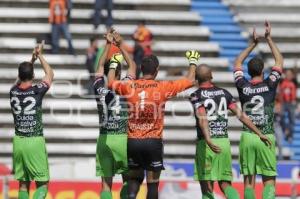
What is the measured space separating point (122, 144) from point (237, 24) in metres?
13.6

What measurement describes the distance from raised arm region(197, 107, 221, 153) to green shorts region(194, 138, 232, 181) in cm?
55

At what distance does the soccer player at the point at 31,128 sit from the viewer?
14664 millimetres

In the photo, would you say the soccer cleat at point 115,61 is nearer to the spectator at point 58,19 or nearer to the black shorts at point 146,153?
the black shorts at point 146,153

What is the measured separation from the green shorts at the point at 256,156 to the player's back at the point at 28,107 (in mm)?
3077

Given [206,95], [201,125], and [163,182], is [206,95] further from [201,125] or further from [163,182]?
[163,182]

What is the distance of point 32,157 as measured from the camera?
48.1ft

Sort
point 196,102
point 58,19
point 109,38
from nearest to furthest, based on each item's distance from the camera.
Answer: point 109,38
point 196,102
point 58,19

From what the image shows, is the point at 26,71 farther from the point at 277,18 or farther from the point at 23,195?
the point at 277,18

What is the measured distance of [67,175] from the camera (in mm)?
20750

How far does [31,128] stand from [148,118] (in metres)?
1.96

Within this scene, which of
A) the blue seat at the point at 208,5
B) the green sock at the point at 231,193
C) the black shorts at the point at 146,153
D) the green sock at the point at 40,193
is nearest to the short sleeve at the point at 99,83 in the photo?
the black shorts at the point at 146,153

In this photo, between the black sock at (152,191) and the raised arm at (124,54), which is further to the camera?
the raised arm at (124,54)

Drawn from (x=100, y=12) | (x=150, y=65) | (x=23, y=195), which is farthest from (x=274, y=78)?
(x=100, y=12)

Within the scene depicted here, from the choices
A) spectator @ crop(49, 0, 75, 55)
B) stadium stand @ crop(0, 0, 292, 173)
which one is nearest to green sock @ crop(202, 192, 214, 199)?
stadium stand @ crop(0, 0, 292, 173)
